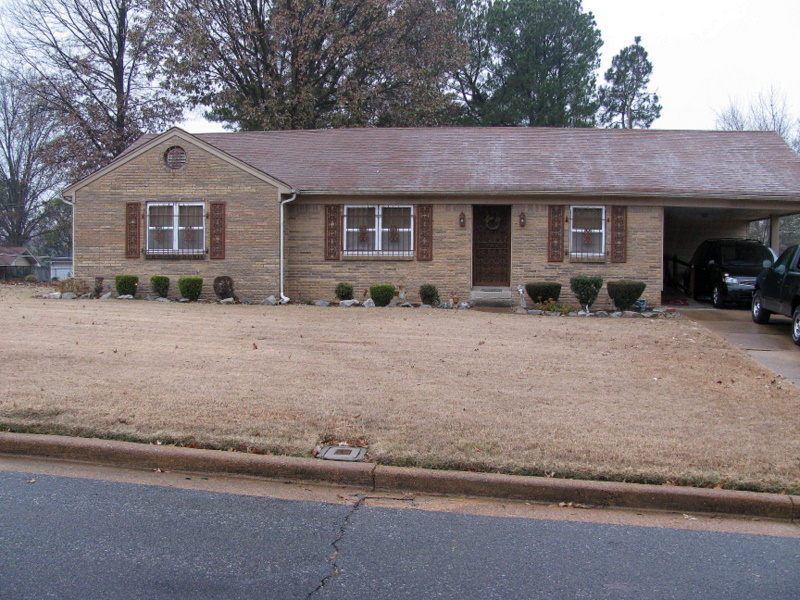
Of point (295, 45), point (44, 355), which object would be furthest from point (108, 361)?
point (295, 45)

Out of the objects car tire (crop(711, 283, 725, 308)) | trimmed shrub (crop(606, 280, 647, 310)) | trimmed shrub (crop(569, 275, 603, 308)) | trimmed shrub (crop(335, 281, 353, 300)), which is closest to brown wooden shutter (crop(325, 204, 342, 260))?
trimmed shrub (crop(335, 281, 353, 300))

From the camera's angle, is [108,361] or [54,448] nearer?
[54,448]

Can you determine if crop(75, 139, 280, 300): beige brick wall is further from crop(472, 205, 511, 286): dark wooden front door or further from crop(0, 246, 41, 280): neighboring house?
crop(0, 246, 41, 280): neighboring house

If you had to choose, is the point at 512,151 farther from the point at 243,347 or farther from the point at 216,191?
the point at 243,347

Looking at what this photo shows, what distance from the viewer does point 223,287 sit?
17.6m

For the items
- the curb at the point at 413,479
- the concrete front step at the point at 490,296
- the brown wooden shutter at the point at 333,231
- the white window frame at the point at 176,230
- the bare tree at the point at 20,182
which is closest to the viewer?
the curb at the point at 413,479

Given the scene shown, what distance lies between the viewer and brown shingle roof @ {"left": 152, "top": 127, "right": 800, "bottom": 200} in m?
17.6

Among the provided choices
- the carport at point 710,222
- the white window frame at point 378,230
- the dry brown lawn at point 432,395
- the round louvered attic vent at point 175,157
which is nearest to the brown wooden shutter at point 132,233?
the round louvered attic vent at point 175,157

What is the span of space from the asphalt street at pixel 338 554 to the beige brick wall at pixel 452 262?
13.4m

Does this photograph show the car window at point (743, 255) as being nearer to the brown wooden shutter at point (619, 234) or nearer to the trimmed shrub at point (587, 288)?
the brown wooden shutter at point (619, 234)

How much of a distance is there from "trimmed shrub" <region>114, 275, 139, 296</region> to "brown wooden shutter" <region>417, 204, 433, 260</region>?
24.3ft

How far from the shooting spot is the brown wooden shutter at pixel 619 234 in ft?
57.9

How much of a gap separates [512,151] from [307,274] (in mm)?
6924

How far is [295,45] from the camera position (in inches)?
1107
